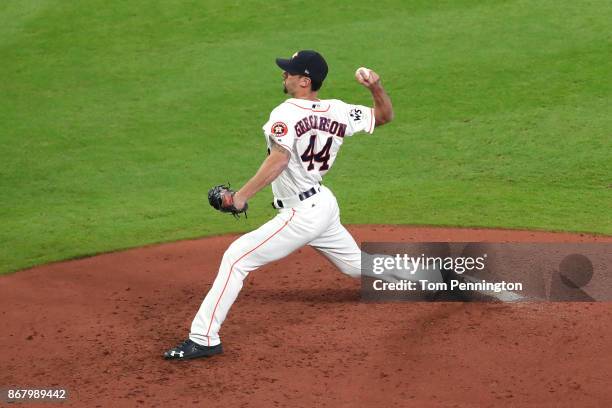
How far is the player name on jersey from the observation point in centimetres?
609

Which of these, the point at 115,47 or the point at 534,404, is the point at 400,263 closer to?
the point at 534,404

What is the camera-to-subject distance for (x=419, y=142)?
405 inches

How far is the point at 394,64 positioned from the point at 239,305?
5.23 metres

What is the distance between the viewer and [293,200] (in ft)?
20.8

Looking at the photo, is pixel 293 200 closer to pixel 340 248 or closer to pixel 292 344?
pixel 340 248

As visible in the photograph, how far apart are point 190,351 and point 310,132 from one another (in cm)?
152

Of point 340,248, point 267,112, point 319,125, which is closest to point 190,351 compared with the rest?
point 340,248

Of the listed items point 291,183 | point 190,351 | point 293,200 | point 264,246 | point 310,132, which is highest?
point 310,132

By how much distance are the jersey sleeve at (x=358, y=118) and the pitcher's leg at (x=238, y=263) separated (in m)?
0.67

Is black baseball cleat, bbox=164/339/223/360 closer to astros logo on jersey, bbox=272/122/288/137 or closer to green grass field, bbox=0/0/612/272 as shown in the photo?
astros logo on jersey, bbox=272/122/288/137

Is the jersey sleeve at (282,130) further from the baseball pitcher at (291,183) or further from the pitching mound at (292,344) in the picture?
the pitching mound at (292,344)

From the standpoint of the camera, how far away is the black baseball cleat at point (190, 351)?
239 inches

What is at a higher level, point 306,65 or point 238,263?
point 306,65

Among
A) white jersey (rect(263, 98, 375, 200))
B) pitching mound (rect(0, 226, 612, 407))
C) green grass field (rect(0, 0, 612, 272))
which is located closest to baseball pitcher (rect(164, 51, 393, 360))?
white jersey (rect(263, 98, 375, 200))
